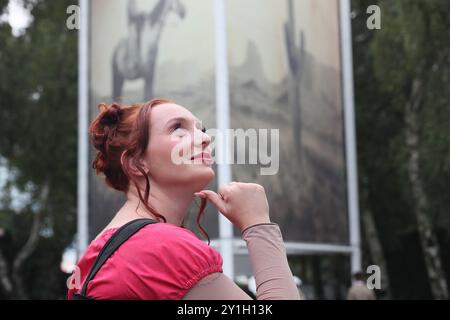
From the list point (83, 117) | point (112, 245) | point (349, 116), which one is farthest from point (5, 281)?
point (112, 245)

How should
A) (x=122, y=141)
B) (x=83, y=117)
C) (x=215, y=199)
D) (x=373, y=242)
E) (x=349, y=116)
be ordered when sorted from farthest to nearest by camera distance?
(x=373, y=242) < (x=349, y=116) < (x=83, y=117) < (x=122, y=141) < (x=215, y=199)

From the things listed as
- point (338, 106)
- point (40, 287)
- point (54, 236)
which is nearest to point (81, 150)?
point (338, 106)

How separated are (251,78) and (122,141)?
57.8ft

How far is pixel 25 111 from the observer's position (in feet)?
96.9

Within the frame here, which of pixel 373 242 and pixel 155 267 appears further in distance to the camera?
pixel 373 242

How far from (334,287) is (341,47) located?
661 inches

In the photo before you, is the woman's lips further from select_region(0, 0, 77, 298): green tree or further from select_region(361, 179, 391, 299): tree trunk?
select_region(361, 179, 391, 299): tree trunk

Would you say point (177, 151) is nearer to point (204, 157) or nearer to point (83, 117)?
point (204, 157)

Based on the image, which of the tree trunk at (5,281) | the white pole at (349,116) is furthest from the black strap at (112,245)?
the tree trunk at (5,281)

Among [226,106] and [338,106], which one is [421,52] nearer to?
[338,106]

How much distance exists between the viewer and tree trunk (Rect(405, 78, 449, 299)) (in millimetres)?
25203

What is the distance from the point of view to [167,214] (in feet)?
7.92

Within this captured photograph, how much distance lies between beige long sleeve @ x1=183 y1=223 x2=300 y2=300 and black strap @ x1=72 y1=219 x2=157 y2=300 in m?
0.19

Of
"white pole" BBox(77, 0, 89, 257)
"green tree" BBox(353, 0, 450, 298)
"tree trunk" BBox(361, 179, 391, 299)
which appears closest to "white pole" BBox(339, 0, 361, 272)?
"green tree" BBox(353, 0, 450, 298)
